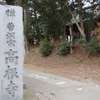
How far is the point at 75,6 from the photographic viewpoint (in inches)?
521

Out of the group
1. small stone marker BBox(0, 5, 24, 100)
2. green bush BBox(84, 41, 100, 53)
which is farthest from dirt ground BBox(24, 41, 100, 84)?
small stone marker BBox(0, 5, 24, 100)

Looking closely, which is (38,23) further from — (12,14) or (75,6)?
(12,14)

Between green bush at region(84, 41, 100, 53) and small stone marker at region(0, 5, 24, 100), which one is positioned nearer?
small stone marker at region(0, 5, 24, 100)

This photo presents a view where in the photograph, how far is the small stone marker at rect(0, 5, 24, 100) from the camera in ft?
13.1

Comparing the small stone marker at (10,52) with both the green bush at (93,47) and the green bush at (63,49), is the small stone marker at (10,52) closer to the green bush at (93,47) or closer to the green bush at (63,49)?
the green bush at (93,47)

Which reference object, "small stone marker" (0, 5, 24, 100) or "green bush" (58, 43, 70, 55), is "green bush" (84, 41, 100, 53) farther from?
"small stone marker" (0, 5, 24, 100)

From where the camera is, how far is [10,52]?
4039 mm

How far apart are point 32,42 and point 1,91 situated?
69.8ft

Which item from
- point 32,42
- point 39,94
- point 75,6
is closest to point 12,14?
point 39,94

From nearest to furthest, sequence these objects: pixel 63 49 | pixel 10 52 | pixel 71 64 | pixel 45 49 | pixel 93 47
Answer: pixel 10 52 → pixel 93 47 → pixel 71 64 → pixel 63 49 → pixel 45 49

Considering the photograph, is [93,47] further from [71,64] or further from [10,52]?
[10,52]

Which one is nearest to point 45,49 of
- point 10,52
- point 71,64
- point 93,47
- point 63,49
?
point 63,49

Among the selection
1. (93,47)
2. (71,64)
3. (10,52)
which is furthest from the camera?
(71,64)

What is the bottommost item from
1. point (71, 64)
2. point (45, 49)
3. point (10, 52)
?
point (71, 64)
